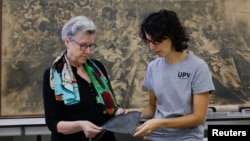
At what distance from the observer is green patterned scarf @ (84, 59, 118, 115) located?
5.36ft

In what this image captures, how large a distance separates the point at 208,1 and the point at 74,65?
1.40 meters

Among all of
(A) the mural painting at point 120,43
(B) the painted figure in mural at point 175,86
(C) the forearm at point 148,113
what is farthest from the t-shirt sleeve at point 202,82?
(A) the mural painting at point 120,43

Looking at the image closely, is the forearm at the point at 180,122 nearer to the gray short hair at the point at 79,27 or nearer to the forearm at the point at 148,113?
the forearm at the point at 148,113

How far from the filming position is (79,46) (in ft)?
5.14

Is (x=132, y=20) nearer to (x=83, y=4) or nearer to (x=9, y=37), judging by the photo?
(x=83, y=4)

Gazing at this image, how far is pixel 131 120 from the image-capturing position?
1.51m

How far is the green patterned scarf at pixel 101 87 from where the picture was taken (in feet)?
5.36

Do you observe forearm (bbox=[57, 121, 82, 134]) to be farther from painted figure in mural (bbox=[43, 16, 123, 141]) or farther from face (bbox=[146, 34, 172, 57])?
face (bbox=[146, 34, 172, 57])

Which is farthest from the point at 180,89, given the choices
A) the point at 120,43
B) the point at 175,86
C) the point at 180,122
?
the point at 120,43

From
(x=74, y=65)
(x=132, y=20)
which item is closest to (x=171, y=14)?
(x=74, y=65)

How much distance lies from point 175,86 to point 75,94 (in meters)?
0.42

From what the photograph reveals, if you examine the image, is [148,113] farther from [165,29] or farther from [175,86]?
[165,29]

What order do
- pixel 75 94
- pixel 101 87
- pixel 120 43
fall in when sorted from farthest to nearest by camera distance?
pixel 120 43
pixel 101 87
pixel 75 94

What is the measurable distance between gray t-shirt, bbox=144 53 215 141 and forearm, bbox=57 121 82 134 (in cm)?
31
